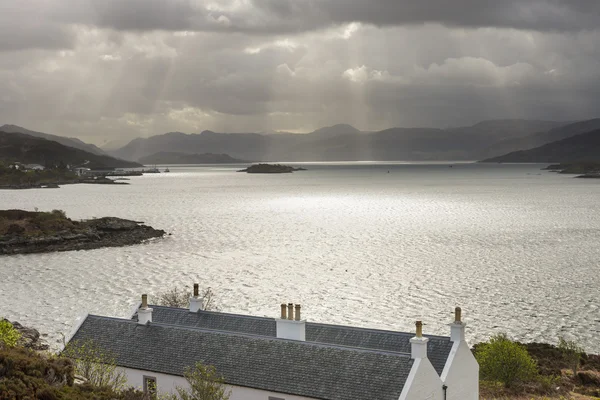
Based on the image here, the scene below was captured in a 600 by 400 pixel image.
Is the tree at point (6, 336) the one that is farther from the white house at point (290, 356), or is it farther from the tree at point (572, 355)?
the tree at point (572, 355)

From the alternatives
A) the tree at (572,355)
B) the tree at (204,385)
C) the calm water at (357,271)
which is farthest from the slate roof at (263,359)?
the calm water at (357,271)

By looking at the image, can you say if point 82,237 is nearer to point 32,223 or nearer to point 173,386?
point 32,223

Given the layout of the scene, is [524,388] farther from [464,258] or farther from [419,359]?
[464,258]

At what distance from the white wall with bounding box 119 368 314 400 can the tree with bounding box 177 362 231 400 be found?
41 centimetres

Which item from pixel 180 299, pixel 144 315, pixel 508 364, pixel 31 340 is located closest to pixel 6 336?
pixel 144 315

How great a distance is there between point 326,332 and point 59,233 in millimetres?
75161

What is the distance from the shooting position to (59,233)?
303ft

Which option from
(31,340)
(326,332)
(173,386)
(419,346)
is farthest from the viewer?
(31,340)

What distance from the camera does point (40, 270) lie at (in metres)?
71.7

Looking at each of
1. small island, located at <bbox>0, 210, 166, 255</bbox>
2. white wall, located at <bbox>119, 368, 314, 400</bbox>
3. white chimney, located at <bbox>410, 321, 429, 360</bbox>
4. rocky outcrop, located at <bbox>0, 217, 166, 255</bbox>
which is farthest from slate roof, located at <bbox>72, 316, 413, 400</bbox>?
small island, located at <bbox>0, 210, 166, 255</bbox>

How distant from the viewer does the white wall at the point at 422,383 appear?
20.8 meters

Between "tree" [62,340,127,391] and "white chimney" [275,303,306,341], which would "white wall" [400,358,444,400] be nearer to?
"white chimney" [275,303,306,341]

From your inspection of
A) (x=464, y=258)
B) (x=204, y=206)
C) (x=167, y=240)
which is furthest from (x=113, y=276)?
(x=204, y=206)

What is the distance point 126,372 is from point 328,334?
27.7ft
